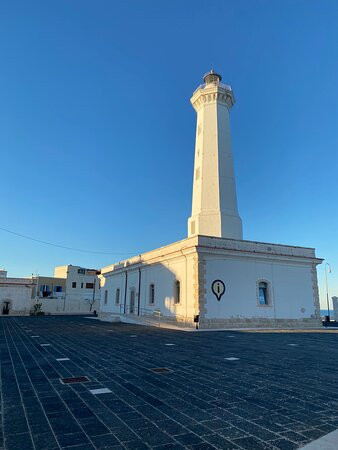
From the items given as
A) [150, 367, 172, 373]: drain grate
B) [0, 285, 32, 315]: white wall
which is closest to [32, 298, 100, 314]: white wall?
[0, 285, 32, 315]: white wall

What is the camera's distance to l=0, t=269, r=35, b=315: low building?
39.5 meters

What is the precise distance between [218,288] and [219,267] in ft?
4.14

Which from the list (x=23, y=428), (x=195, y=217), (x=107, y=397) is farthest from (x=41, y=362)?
(x=195, y=217)

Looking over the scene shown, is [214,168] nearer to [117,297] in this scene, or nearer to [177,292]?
[177,292]

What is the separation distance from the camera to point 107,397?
14.4 feet

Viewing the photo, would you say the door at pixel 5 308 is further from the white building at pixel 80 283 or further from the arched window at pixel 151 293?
the arched window at pixel 151 293

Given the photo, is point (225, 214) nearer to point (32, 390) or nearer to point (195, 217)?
point (195, 217)

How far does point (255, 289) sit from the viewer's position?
784 inches

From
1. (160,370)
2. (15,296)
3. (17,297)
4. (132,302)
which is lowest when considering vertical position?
(160,370)

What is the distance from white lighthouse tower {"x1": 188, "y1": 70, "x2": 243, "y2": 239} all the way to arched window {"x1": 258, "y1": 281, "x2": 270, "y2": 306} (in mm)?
3697

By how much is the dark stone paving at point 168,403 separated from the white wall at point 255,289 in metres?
11.1

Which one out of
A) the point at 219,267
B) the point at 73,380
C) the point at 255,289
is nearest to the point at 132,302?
the point at 219,267

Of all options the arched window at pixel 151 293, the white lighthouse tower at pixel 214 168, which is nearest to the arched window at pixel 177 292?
the arched window at pixel 151 293

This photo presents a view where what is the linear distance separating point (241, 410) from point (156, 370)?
2.73 m
